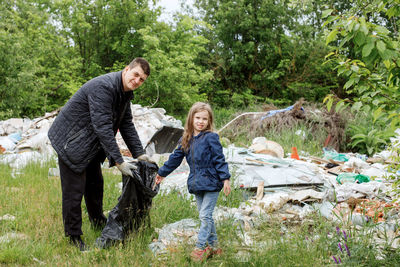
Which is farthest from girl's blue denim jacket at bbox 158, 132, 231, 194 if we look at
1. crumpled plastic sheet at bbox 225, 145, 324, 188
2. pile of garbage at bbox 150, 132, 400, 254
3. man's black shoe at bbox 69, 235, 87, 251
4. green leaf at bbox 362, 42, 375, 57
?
crumpled plastic sheet at bbox 225, 145, 324, 188

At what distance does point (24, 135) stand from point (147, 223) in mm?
7566

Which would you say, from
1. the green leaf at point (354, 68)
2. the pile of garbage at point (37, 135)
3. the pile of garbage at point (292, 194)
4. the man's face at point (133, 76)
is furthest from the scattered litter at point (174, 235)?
the pile of garbage at point (37, 135)

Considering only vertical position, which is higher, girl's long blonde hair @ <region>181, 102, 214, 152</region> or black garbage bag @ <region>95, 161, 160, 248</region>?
girl's long blonde hair @ <region>181, 102, 214, 152</region>

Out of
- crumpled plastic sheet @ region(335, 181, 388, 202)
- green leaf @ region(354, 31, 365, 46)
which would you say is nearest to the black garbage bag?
green leaf @ region(354, 31, 365, 46)

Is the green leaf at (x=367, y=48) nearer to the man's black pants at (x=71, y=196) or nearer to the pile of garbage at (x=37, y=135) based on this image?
the man's black pants at (x=71, y=196)

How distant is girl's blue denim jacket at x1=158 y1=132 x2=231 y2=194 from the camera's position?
10.3 ft

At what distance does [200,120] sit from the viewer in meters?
3.24

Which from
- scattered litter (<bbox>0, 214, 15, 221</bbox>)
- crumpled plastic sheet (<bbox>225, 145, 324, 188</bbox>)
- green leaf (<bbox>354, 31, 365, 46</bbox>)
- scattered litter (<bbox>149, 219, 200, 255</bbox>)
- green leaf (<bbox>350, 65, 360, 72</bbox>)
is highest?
green leaf (<bbox>354, 31, 365, 46</bbox>)

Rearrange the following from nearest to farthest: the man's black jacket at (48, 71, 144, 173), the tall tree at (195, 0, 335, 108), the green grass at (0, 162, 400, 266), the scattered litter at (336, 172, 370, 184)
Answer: the green grass at (0, 162, 400, 266), the man's black jacket at (48, 71, 144, 173), the scattered litter at (336, 172, 370, 184), the tall tree at (195, 0, 335, 108)

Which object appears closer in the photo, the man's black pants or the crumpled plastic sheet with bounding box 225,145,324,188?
the man's black pants

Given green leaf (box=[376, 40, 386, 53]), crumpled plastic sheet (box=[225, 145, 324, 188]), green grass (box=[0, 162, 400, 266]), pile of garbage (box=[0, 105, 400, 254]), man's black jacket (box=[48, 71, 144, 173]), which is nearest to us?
green leaf (box=[376, 40, 386, 53])

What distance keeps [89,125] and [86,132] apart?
0.24 ft

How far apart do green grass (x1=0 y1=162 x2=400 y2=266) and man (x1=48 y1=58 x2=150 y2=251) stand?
0.34 metres

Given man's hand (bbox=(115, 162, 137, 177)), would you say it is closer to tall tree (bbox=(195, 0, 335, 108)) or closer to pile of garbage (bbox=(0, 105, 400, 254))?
pile of garbage (bbox=(0, 105, 400, 254))
